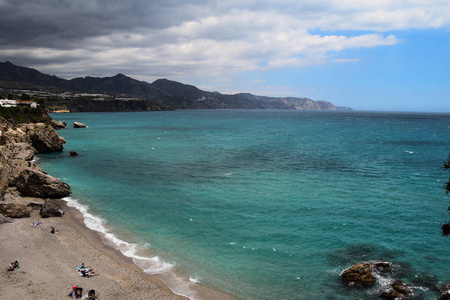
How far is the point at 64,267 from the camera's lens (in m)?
26.8

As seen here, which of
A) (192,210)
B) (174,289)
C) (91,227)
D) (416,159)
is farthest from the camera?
(416,159)

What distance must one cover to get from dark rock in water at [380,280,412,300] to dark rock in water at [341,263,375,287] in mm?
1530

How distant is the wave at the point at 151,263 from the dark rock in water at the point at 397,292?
46.3 ft

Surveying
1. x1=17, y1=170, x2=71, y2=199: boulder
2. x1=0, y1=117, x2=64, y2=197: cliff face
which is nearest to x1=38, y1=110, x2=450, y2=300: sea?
x1=17, y1=170, x2=71, y2=199: boulder

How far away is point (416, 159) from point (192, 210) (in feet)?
202

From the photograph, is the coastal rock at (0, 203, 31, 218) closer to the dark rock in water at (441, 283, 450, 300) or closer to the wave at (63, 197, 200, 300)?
the wave at (63, 197, 200, 300)

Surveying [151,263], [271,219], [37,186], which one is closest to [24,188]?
[37,186]

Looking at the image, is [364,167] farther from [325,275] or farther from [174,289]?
[174,289]

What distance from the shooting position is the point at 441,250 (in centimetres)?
3098

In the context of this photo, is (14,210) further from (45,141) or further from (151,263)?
(45,141)

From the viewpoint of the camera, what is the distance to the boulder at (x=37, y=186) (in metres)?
45.2

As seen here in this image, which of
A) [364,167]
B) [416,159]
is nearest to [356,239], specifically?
[364,167]

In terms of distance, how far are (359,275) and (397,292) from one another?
280cm

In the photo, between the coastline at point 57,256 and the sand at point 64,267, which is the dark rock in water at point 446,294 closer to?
the coastline at point 57,256
